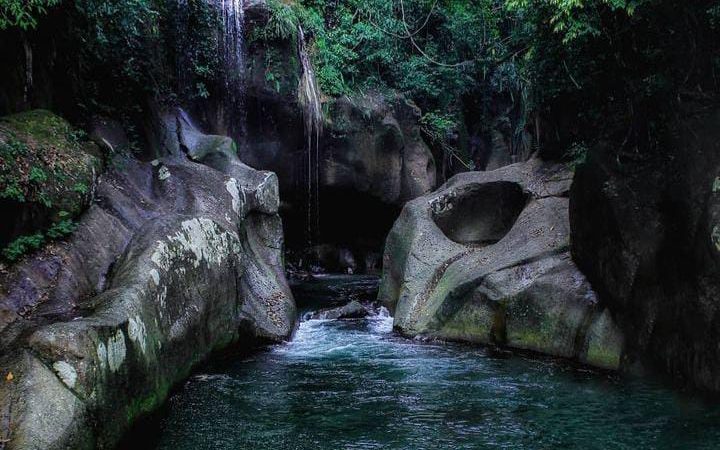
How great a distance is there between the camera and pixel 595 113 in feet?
29.9

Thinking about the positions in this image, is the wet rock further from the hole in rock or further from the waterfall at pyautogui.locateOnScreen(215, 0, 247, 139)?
the waterfall at pyautogui.locateOnScreen(215, 0, 247, 139)

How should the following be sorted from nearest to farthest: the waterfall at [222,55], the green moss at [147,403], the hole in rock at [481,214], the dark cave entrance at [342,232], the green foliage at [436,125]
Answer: the green moss at [147,403] < the hole in rock at [481,214] < the waterfall at [222,55] < the dark cave entrance at [342,232] < the green foliage at [436,125]

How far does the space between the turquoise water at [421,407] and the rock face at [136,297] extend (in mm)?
599

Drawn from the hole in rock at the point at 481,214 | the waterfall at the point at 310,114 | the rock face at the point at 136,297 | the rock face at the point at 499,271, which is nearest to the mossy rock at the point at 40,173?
the rock face at the point at 136,297

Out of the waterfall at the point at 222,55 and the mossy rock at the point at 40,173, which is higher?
the waterfall at the point at 222,55

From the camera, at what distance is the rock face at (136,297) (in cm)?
512

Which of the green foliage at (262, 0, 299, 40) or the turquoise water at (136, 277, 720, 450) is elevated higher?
the green foliage at (262, 0, 299, 40)

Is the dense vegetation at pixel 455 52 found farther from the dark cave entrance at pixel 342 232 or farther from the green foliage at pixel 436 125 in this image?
the dark cave entrance at pixel 342 232

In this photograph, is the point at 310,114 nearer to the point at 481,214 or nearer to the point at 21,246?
the point at 481,214

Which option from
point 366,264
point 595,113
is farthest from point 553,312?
point 366,264

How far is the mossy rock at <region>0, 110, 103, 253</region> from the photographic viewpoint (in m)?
6.90

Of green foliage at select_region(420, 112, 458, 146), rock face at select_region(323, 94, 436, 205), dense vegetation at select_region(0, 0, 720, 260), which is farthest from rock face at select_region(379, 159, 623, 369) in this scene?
green foliage at select_region(420, 112, 458, 146)

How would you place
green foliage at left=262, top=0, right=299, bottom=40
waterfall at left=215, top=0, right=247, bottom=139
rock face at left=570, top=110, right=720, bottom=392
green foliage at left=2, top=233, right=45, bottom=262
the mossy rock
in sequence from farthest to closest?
1. green foliage at left=262, top=0, right=299, bottom=40
2. waterfall at left=215, top=0, right=247, bottom=139
3. rock face at left=570, top=110, right=720, bottom=392
4. the mossy rock
5. green foliage at left=2, top=233, right=45, bottom=262

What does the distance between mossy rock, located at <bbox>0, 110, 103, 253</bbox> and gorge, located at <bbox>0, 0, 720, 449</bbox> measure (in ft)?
0.11
